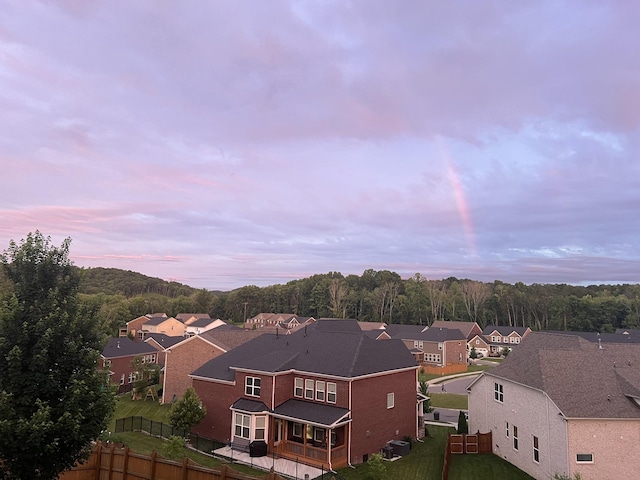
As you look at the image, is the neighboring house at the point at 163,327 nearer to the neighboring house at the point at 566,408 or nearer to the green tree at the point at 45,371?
the neighboring house at the point at 566,408

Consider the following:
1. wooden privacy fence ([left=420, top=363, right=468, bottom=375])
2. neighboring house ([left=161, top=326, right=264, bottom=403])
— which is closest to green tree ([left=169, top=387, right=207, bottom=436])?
neighboring house ([left=161, top=326, right=264, bottom=403])

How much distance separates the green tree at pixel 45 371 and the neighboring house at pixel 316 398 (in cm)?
1571

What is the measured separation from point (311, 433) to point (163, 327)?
89.3 meters

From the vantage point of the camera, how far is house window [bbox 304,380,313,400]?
27952 millimetres

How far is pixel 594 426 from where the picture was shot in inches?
779

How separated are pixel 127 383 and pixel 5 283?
158 feet

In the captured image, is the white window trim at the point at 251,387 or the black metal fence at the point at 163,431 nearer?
the black metal fence at the point at 163,431

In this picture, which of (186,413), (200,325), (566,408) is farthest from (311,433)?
(200,325)

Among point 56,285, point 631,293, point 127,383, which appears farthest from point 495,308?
point 56,285

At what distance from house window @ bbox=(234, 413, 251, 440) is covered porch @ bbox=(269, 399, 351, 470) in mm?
1479

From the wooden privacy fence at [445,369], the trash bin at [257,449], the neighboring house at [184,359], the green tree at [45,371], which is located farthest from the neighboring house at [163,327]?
the green tree at [45,371]

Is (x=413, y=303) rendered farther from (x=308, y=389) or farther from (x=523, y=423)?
(x=523, y=423)

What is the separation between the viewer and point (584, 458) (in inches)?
772

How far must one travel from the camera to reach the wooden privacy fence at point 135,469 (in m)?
13.9
